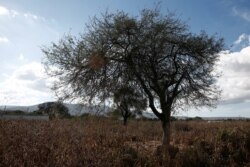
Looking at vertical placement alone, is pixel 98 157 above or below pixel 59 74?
below

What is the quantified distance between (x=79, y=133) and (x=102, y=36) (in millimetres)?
5079

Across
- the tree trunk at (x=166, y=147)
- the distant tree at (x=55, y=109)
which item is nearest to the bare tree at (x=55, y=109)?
the distant tree at (x=55, y=109)

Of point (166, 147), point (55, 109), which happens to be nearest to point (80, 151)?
point (166, 147)

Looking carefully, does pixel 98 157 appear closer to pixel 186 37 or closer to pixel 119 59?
pixel 119 59

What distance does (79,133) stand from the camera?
555 inches

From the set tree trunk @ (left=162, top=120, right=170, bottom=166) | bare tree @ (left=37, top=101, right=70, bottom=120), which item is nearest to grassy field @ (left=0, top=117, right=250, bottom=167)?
tree trunk @ (left=162, top=120, right=170, bottom=166)

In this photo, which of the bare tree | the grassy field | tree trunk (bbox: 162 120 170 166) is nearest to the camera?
the grassy field

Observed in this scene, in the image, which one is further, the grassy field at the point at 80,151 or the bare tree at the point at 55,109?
the bare tree at the point at 55,109

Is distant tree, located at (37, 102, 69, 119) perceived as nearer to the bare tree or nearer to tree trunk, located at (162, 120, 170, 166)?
the bare tree

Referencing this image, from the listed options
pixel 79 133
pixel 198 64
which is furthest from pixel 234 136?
pixel 79 133

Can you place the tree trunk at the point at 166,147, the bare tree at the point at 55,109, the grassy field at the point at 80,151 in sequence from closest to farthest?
the grassy field at the point at 80,151
the tree trunk at the point at 166,147
the bare tree at the point at 55,109

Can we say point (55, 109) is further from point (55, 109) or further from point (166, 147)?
point (166, 147)

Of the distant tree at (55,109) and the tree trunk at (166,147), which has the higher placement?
the distant tree at (55,109)

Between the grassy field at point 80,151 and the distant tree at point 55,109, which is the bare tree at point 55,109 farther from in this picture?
the grassy field at point 80,151
